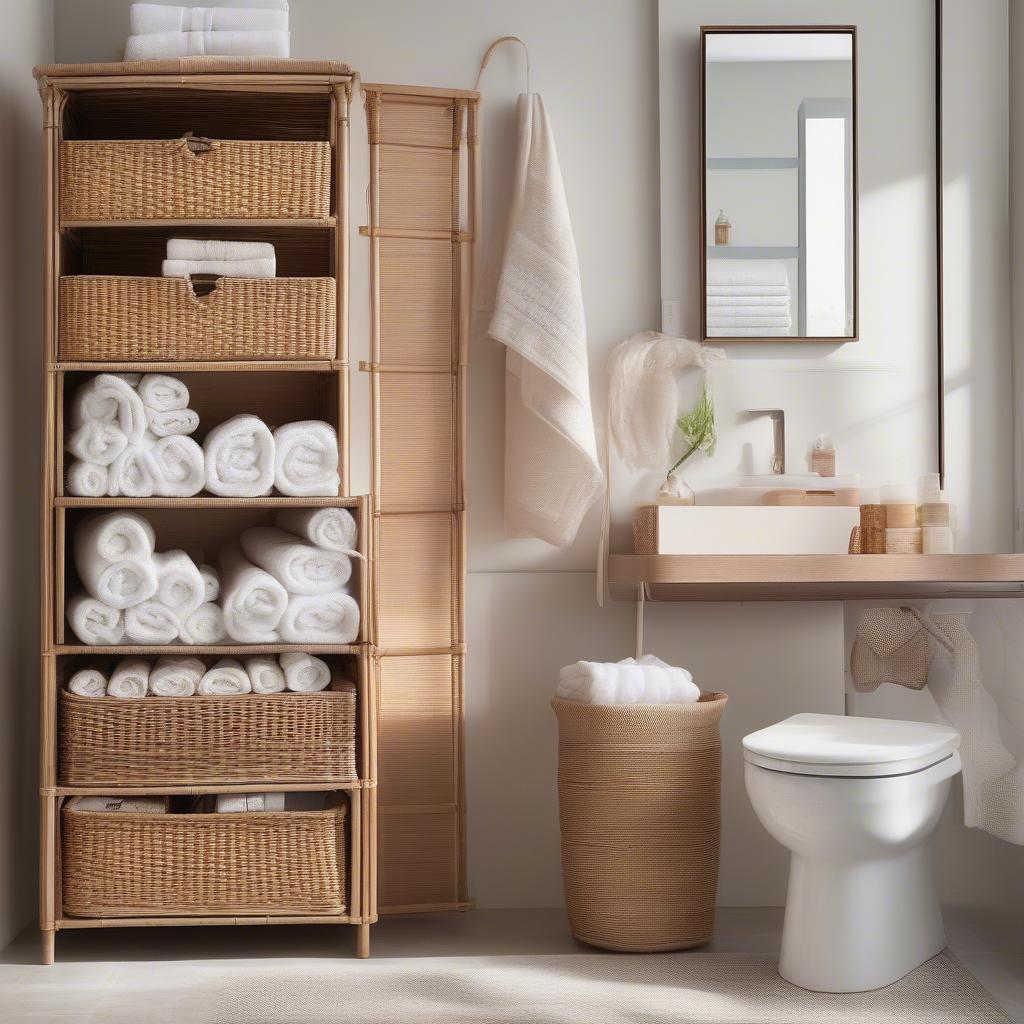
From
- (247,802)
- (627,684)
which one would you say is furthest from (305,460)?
(627,684)

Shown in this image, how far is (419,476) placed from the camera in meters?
2.59

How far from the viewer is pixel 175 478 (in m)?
2.21

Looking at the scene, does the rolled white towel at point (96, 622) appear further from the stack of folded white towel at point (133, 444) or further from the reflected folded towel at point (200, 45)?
the reflected folded towel at point (200, 45)

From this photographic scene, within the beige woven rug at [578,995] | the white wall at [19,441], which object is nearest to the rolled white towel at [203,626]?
the white wall at [19,441]

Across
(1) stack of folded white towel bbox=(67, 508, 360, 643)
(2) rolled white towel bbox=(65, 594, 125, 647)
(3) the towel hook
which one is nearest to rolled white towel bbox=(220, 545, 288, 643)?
(1) stack of folded white towel bbox=(67, 508, 360, 643)

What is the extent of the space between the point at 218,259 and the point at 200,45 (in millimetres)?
445

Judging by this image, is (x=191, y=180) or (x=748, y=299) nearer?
(x=191, y=180)

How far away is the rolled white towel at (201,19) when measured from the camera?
7.54ft

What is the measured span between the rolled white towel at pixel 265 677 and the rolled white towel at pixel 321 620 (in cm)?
8

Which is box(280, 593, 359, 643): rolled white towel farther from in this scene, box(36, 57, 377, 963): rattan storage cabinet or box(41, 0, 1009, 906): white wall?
box(41, 0, 1009, 906): white wall

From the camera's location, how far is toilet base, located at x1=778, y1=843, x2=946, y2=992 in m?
2.08

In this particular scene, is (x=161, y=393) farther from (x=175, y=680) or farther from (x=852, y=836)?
(x=852, y=836)

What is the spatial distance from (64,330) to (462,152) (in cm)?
101

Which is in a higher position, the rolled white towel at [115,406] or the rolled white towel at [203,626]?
the rolled white towel at [115,406]
